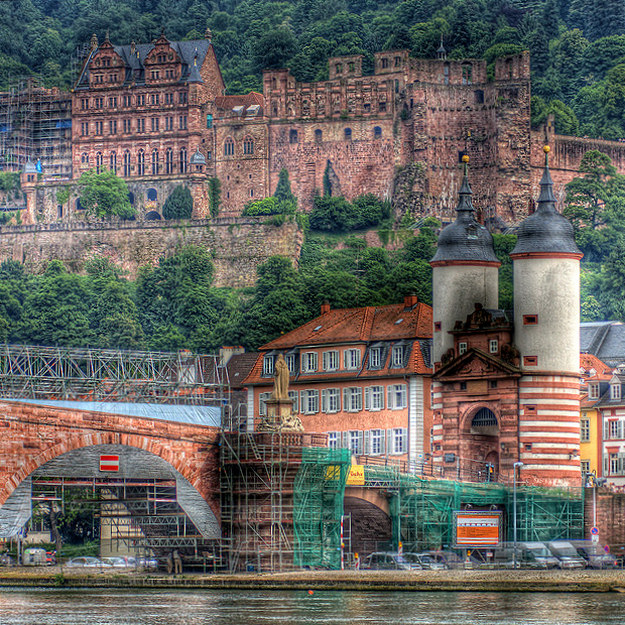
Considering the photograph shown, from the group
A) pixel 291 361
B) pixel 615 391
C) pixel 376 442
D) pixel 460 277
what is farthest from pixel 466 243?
pixel 615 391

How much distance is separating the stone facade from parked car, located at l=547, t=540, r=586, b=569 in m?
87.9

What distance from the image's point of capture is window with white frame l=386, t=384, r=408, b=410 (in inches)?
4397

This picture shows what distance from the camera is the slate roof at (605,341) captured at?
127m

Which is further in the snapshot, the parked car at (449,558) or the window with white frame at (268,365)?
the window with white frame at (268,365)

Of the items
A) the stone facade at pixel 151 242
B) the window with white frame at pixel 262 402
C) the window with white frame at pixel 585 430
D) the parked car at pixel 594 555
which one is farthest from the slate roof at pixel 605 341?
the stone facade at pixel 151 242

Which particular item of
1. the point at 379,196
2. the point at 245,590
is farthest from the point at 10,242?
the point at 245,590

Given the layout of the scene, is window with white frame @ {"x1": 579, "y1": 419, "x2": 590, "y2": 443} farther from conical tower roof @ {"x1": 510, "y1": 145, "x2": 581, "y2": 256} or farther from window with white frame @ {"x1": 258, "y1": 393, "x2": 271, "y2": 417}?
window with white frame @ {"x1": 258, "y1": 393, "x2": 271, "y2": 417}

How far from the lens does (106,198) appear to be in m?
193

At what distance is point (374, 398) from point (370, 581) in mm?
26764

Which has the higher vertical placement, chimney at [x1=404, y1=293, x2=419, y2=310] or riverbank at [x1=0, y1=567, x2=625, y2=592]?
chimney at [x1=404, y1=293, x2=419, y2=310]

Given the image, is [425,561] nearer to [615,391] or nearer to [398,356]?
[398,356]

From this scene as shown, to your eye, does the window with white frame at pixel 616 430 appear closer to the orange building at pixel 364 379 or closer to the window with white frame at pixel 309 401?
the orange building at pixel 364 379

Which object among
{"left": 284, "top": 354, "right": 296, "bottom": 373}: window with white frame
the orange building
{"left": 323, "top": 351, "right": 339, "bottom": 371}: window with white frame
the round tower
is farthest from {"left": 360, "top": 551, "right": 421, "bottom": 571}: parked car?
{"left": 284, "top": 354, "right": 296, "bottom": 373}: window with white frame

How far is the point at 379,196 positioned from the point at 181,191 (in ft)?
60.8
